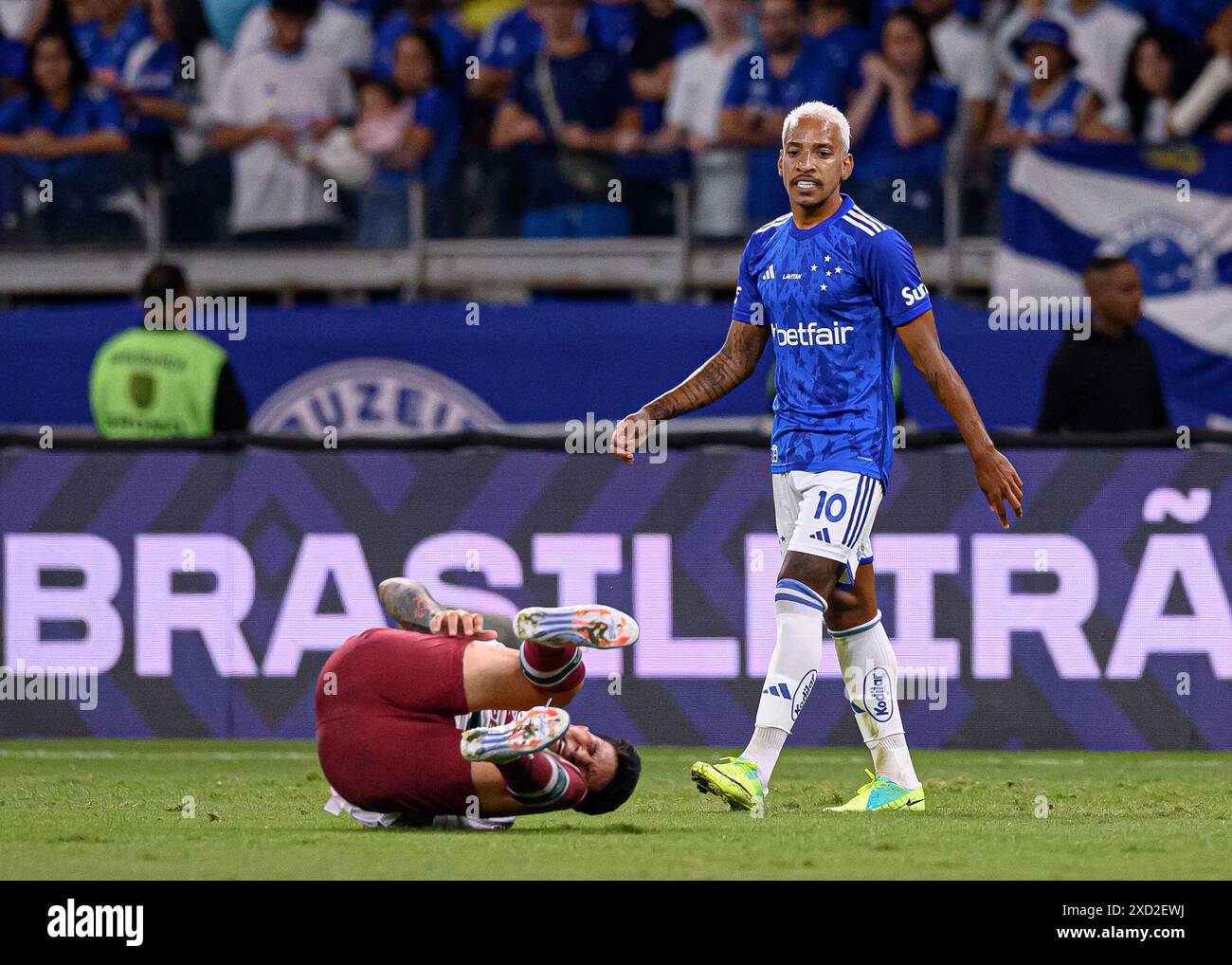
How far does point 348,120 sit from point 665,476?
523 cm

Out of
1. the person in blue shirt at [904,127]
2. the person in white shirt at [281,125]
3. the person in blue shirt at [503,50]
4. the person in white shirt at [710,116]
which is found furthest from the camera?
the person in blue shirt at [503,50]

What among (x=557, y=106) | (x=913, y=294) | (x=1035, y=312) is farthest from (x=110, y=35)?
(x=913, y=294)

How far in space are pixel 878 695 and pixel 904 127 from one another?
6865mm

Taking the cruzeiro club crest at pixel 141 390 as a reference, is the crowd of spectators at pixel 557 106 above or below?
above

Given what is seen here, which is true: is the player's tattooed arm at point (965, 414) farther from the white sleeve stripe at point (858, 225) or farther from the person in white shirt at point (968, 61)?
the person in white shirt at point (968, 61)

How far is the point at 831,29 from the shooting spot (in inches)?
536

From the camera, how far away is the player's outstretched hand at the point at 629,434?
6902mm

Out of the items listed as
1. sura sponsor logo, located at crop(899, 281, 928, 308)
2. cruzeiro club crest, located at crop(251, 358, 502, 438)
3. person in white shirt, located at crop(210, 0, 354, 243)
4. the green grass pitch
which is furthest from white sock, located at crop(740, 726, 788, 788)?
person in white shirt, located at crop(210, 0, 354, 243)

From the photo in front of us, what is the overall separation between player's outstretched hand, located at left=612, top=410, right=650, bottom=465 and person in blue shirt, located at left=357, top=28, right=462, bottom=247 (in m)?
6.89

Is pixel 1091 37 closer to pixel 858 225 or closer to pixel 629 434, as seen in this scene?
pixel 858 225

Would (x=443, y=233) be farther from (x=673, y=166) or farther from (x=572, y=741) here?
(x=572, y=741)

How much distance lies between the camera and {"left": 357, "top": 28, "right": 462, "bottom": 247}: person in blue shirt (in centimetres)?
1373

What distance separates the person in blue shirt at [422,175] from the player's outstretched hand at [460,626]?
749 cm
